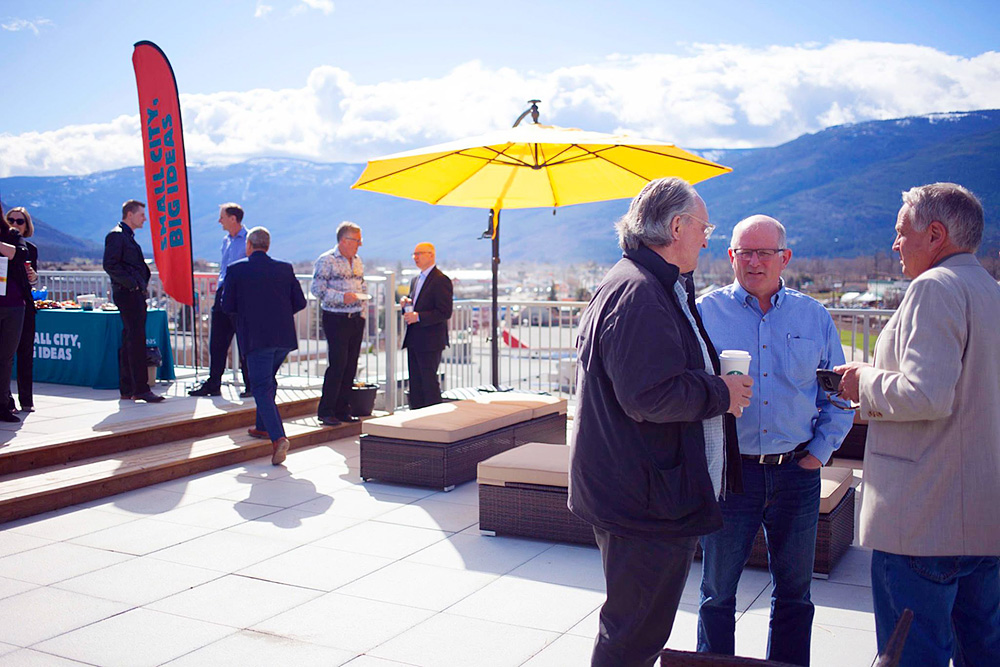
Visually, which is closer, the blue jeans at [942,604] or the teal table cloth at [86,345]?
the blue jeans at [942,604]

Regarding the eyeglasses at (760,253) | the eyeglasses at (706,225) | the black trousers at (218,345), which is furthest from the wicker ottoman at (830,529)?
the black trousers at (218,345)

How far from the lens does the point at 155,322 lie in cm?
912

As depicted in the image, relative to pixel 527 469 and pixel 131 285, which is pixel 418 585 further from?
pixel 131 285

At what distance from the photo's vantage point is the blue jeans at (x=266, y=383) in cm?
654

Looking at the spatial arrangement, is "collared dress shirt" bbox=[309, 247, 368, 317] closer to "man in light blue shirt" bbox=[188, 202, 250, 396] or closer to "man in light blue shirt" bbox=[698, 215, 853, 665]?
"man in light blue shirt" bbox=[188, 202, 250, 396]

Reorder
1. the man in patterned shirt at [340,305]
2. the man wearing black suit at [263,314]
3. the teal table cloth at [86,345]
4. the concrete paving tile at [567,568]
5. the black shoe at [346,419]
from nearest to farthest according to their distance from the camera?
the concrete paving tile at [567,568] < the man wearing black suit at [263,314] < the man in patterned shirt at [340,305] < the black shoe at [346,419] < the teal table cloth at [86,345]

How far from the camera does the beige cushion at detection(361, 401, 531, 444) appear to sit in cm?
598

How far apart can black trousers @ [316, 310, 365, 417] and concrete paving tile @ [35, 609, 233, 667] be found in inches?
167

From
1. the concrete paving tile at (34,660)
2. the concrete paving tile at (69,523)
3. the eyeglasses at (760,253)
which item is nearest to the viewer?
the eyeglasses at (760,253)

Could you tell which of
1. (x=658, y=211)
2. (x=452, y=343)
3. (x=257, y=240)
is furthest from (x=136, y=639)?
(x=452, y=343)

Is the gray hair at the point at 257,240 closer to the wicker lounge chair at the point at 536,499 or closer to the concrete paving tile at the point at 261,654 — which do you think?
the wicker lounge chair at the point at 536,499

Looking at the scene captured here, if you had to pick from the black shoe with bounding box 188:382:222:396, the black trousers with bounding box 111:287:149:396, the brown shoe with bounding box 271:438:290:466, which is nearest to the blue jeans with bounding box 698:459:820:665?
the brown shoe with bounding box 271:438:290:466

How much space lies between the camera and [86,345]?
30.1 ft

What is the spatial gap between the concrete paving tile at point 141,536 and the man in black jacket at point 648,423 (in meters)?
3.41
